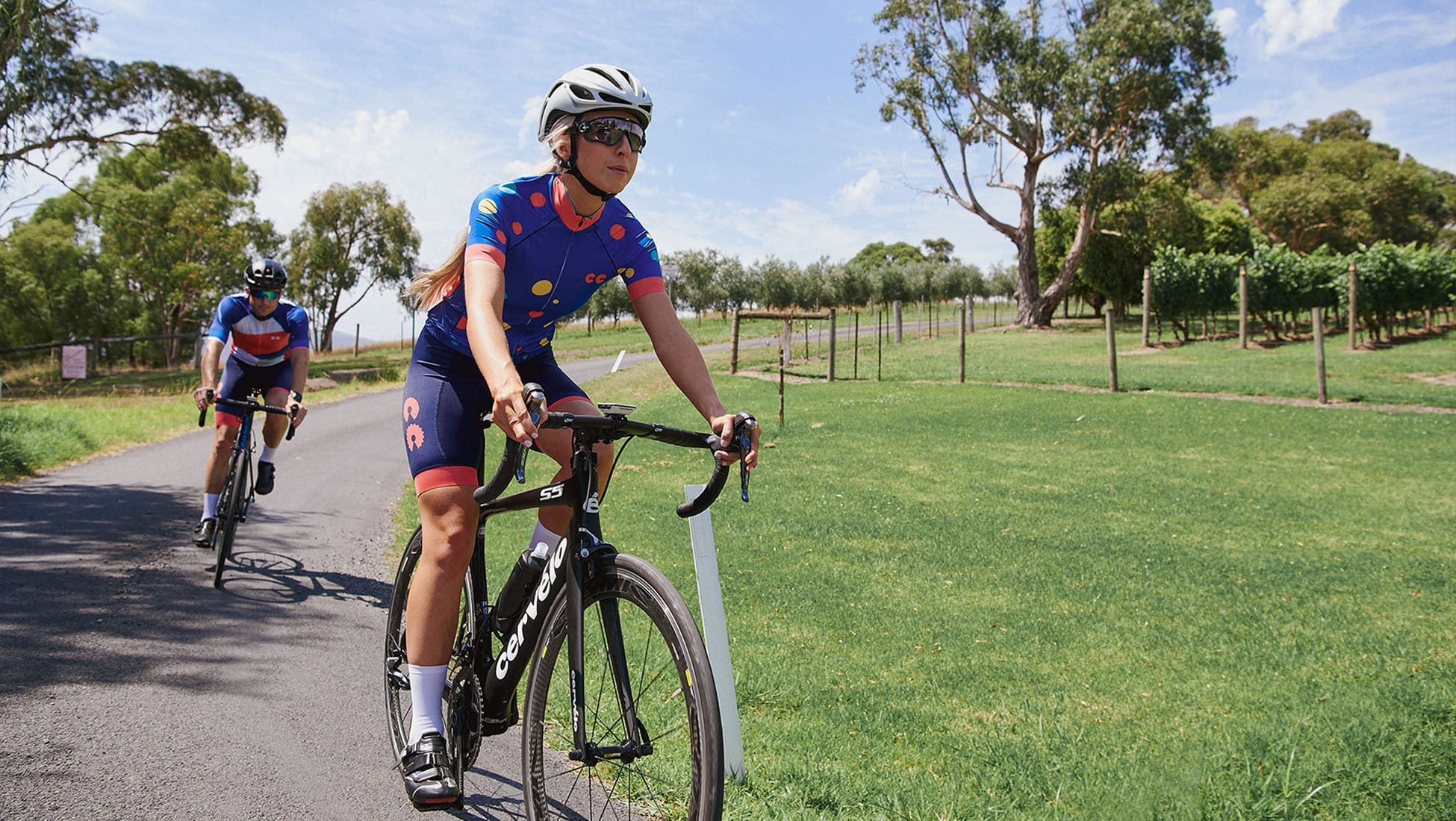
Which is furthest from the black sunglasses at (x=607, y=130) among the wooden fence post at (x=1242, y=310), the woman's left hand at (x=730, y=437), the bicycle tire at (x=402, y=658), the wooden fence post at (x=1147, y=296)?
the wooden fence post at (x=1147, y=296)

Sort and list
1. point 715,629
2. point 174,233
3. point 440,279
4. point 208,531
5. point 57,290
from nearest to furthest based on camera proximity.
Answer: point 440,279 → point 715,629 → point 208,531 → point 174,233 → point 57,290

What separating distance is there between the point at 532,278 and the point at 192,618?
3.98 meters

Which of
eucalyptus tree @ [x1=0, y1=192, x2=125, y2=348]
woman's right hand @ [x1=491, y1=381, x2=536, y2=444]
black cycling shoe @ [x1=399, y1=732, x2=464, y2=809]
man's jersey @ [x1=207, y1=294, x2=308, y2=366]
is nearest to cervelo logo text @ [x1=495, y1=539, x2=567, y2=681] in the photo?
black cycling shoe @ [x1=399, y1=732, x2=464, y2=809]

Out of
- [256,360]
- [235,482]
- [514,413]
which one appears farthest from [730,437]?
[256,360]

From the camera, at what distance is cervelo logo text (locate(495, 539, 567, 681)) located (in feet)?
9.05

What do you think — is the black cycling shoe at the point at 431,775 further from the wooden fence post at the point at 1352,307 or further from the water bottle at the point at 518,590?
the wooden fence post at the point at 1352,307

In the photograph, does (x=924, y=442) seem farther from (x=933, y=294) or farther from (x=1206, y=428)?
(x=933, y=294)

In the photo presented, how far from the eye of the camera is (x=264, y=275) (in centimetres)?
705

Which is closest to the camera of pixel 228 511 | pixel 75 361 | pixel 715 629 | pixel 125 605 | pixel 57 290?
pixel 715 629

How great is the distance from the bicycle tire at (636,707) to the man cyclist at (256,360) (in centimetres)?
466

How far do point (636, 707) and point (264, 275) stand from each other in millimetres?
5736

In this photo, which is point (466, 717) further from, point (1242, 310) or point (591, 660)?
point (1242, 310)

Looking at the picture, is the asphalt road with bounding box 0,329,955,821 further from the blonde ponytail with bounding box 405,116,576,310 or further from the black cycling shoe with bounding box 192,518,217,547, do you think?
the blonde ponytail with bounding box 405,116,576,310

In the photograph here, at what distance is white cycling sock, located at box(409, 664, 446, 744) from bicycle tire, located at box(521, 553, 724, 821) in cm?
37
